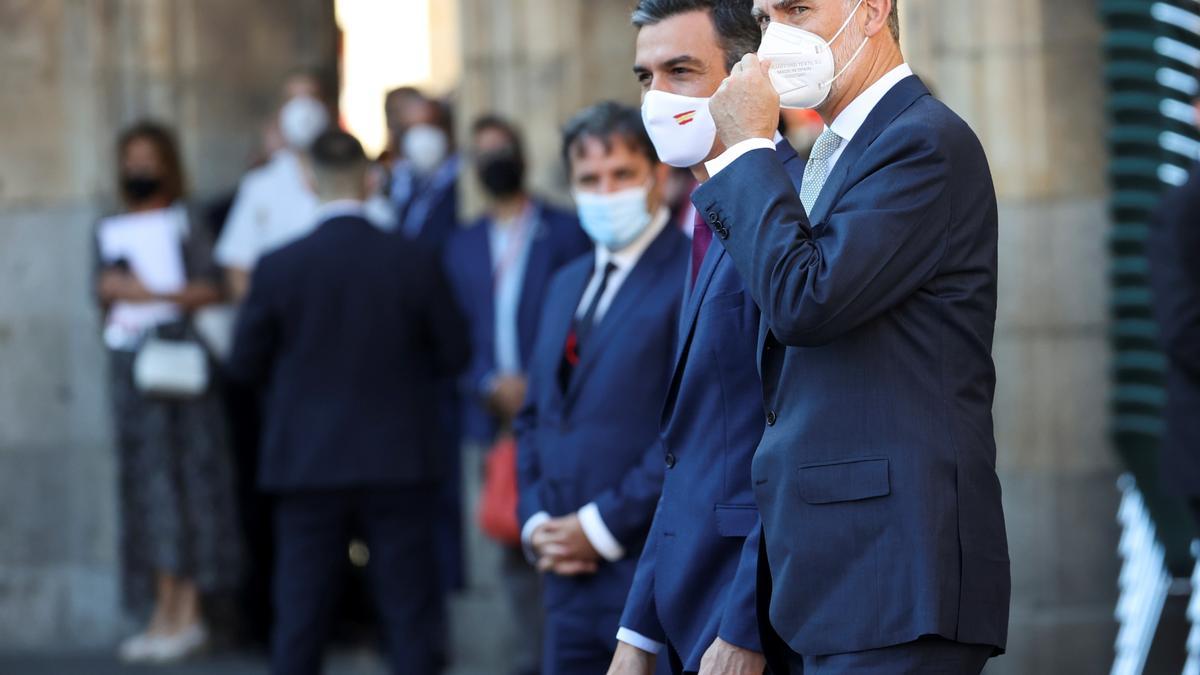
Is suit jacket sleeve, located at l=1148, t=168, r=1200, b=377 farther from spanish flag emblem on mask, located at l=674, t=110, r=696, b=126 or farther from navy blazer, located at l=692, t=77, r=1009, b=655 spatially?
navy blazer, located at l=692, t=77, r=1009, b=655

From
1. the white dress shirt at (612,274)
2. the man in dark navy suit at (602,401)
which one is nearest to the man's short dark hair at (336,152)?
the man in dark navy suit at (602,401)

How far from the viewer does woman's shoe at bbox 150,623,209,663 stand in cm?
923

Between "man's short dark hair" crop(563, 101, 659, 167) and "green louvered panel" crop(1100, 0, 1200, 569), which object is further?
"green louvered panel" crop(1100, 0, 1200, 569)

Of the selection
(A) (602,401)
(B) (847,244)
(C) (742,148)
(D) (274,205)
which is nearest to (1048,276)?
(A) (602,401)

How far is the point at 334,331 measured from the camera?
7.16 meters

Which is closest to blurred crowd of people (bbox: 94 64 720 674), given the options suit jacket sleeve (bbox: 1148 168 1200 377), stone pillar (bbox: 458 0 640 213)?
stone pillar (bbox: 458 0 640 213)

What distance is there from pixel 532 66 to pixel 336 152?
1.75m

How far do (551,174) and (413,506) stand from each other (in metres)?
2.06

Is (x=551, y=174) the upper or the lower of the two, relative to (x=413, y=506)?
upper

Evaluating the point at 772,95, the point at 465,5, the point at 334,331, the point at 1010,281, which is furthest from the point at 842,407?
the point at 465,5

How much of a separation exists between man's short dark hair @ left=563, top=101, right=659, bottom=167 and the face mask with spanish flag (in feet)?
4.33

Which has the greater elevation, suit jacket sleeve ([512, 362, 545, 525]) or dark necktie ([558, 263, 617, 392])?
dark necktie ([558, 263, 617, 392])

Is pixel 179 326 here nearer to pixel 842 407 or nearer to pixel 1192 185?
pixel 1192 185

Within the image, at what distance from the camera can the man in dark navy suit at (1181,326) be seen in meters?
6.12
